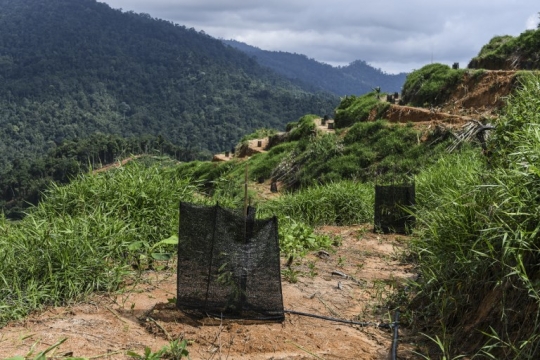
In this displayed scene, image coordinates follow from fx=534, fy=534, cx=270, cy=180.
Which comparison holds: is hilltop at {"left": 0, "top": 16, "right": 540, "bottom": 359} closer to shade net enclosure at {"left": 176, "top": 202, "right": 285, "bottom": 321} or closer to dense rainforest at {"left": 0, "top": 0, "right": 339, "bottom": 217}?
shade net enclosure at {"left": 176, "top": 202, "right": 285, "bottom": 321}

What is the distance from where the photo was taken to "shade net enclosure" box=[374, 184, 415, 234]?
7.83 meters

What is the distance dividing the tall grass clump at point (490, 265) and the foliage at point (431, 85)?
15.0 m

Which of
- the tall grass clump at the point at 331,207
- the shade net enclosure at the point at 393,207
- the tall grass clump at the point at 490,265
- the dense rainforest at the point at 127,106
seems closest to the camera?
the tall grass clump at the point at 490,265

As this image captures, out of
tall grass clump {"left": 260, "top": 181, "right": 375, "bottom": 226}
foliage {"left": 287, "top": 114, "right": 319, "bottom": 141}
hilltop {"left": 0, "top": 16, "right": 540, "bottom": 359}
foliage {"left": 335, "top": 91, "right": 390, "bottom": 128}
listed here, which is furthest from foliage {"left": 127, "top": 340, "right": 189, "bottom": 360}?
foliage {"left": 287, "top": 114, "right": 319, "bottom": 141}

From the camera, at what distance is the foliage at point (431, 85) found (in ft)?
61.9

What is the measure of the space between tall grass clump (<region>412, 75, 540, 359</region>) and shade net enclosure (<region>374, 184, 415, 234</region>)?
10.5 feet

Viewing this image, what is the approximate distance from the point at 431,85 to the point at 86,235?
17.2 m

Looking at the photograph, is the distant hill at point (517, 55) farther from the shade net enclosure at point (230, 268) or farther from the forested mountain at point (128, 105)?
the forested mountain at point (128, 105)

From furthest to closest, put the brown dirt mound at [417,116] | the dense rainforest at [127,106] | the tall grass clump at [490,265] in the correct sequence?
the dense rainforest at [127,106]
the brown dirt mound at [417,116]
the tall grass clump at [490,265]

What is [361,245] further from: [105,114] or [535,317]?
[105,114]

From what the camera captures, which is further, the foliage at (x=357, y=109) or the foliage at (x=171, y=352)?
the foliage at (x=357, y=109)

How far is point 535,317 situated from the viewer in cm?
312

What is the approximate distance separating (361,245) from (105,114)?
149177 millimetres

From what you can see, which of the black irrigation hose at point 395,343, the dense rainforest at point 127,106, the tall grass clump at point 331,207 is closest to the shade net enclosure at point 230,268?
the black irrigation hose at point 395,343
